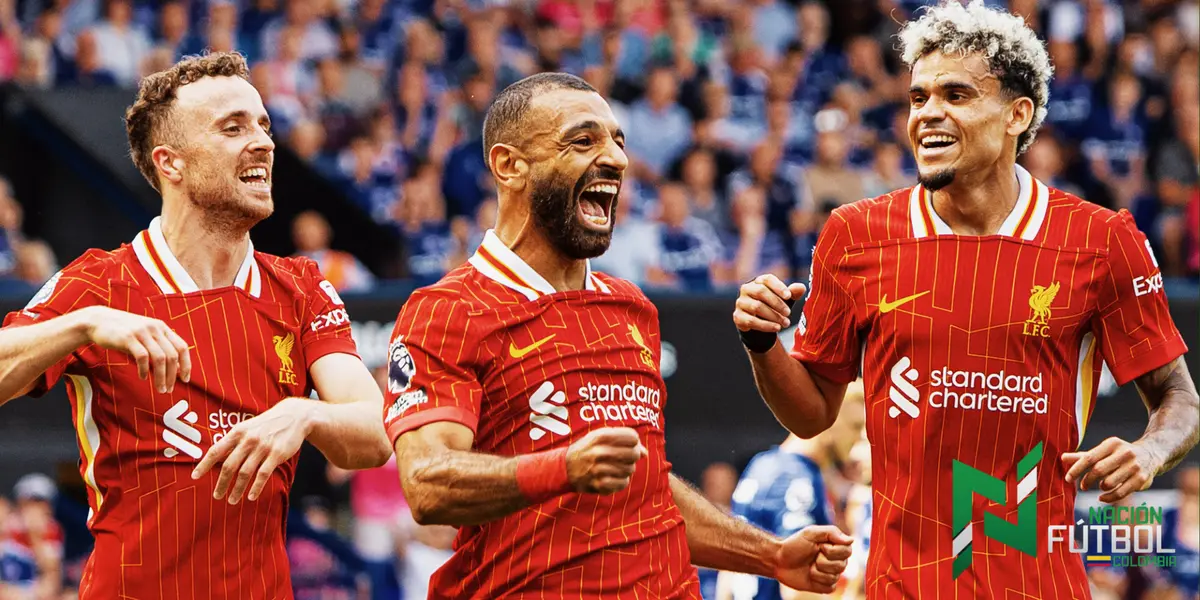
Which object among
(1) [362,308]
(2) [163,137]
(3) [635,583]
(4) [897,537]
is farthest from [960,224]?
(1) [362,308]

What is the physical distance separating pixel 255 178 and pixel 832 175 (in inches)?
367

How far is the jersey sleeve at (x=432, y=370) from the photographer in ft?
15.5

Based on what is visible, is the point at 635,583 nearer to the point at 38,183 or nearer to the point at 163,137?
the point at 163,137

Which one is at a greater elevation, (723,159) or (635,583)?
(723,159)

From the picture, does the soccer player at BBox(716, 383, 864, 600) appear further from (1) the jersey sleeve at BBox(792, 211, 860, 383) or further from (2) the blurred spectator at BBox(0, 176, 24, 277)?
(2) the blurred spectator at BBox(0, 176, 24, 277)

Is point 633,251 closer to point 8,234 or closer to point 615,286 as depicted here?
point 8,234

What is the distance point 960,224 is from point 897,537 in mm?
1010

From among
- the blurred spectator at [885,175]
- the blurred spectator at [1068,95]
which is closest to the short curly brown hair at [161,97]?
the blurred spectator at [885,175]

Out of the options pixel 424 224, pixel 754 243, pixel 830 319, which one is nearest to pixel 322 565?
pixel 424 224

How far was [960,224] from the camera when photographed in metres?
5.43

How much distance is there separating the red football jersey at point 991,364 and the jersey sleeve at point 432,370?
135cm

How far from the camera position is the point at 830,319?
18.3 feet

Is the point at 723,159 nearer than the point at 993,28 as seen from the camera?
No

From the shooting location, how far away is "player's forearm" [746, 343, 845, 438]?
217 inches
